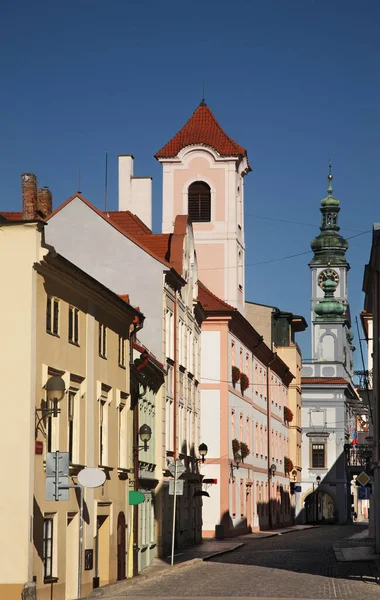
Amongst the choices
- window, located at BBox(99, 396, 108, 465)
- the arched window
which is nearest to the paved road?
window, located at BBox(99, 396, 108, 465)

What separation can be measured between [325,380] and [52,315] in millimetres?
87248

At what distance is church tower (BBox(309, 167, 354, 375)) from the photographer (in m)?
125

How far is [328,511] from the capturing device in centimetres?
13038

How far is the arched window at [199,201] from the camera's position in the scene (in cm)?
6794

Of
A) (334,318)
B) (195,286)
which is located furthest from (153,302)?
(334,318)

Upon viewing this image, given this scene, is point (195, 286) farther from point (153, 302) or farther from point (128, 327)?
point (128, 327)

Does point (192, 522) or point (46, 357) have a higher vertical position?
point (46, 357)

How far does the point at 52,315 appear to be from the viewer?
26188mm

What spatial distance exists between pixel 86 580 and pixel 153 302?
56.0 ft

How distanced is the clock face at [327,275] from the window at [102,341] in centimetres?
10870

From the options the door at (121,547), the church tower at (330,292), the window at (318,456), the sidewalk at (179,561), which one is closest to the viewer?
the sidewalk at (179,561)

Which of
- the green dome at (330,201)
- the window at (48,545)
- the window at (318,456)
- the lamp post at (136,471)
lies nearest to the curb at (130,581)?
the lamp post at (136,471)

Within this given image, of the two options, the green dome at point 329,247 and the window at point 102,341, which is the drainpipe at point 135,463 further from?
the green dome at point 329,247

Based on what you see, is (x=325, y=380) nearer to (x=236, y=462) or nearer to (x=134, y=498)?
(x=236, y=462)
